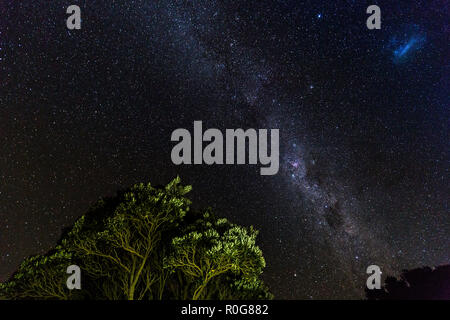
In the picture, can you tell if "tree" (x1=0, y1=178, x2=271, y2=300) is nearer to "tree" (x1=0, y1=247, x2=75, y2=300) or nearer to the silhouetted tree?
"tree" (x1=0, y1=247, x2=75, y2=300)

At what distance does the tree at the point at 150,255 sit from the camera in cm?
1125

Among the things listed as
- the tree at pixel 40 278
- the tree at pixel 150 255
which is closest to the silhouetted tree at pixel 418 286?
the tree at pixel 150 255

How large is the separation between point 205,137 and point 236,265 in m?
6.17

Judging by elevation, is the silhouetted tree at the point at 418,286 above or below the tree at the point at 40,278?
below

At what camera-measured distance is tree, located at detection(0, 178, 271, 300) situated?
36.9 feet

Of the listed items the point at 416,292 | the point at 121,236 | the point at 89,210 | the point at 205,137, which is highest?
the point at 205,137

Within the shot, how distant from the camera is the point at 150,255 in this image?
12844mm

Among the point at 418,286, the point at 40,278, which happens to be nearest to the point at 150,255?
the point at 40,278

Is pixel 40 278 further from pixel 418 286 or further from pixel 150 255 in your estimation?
pixel 418 286

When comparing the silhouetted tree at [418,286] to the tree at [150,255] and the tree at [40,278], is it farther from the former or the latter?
the tree at [40,278]

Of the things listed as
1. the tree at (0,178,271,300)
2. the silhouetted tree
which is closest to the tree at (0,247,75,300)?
the tree at (0,178,271,300)
